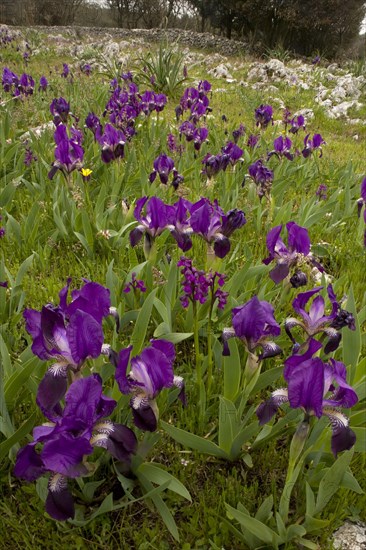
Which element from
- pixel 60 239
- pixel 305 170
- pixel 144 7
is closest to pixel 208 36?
pixel 144 7

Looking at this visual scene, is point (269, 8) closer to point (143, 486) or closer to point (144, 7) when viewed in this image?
point (144, 7)

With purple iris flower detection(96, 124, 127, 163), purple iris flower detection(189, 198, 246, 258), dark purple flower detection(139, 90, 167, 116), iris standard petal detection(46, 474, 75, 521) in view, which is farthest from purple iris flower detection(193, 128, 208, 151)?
iris standard petal detection(46, 474, 75, 521)

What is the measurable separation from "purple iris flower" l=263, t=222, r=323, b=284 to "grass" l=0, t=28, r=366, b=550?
13.3 inches

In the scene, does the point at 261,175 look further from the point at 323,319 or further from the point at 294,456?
the point at 294,456

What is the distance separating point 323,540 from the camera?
5.00 feet

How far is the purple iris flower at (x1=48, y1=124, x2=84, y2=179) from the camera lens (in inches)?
129

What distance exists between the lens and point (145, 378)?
4.42ft

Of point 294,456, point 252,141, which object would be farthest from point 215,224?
point 252,141

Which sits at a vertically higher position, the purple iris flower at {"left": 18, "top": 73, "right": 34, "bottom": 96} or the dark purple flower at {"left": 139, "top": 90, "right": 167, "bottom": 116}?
the purple iris flower at {"left": 18, "top": 73, "right": 34, "bottom": 96}

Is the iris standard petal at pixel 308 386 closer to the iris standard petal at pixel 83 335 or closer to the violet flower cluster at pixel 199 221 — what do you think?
the iris standard petal at pixel 83 335

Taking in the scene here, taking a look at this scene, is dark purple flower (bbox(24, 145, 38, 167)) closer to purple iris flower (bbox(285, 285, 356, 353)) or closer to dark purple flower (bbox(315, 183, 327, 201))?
dark purple flower (bbox(315, 183, 327, 201))

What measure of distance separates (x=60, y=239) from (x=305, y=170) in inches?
107

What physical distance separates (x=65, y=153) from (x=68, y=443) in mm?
2613

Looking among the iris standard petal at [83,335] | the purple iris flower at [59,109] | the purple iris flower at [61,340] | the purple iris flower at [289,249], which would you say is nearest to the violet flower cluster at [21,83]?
the purple iris flower at [59,109]
